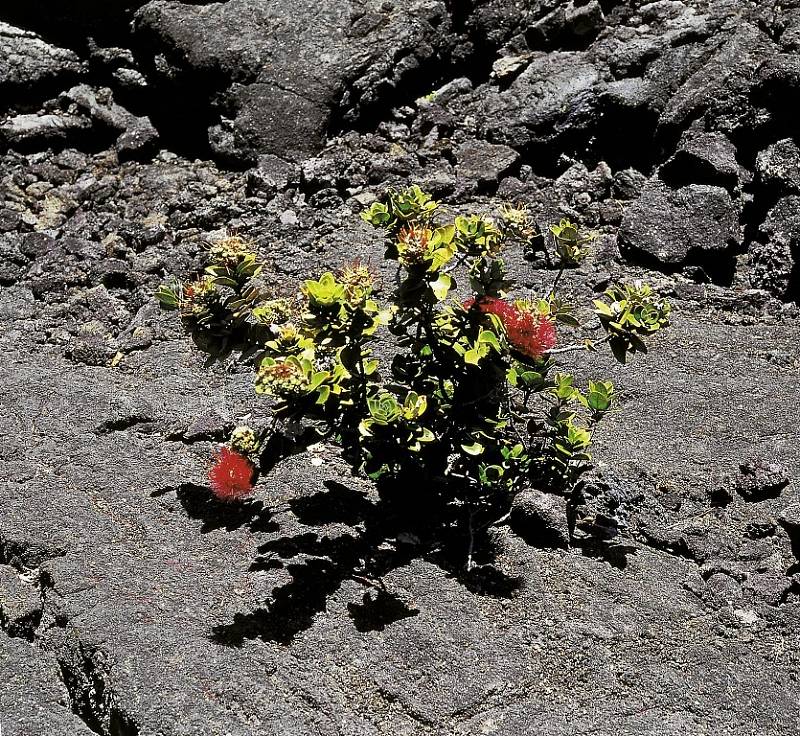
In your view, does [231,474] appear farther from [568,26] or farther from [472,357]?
[568,26]

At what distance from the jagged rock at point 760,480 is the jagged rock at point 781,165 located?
1.30m

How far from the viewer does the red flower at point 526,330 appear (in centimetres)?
207

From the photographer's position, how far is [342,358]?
6.66ft

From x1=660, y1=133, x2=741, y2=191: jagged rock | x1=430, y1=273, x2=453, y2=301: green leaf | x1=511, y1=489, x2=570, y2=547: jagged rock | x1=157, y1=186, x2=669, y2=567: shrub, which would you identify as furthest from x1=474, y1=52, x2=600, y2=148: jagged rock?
x1=430, y1=273, x2=453, y2=301: green leaf

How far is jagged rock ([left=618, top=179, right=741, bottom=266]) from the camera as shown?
3.39 metres

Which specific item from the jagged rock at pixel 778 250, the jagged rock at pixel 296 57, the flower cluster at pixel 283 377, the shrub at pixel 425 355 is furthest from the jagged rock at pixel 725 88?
the flower cluster at pixel 283 377

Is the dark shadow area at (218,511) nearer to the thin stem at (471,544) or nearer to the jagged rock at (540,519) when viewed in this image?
the thin stem at (471,544)

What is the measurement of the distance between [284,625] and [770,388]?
1636mm

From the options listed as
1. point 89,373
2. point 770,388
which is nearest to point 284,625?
point 89,373

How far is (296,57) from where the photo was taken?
4305 millimetres

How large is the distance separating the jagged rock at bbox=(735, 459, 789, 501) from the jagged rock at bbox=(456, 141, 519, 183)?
5.78 feet

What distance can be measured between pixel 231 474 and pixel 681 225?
76.7 inches

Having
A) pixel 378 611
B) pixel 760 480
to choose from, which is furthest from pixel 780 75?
pixel 378 611

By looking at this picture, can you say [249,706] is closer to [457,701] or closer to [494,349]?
[457,701]
